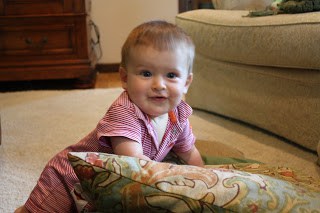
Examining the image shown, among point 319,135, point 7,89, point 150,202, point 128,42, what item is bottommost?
point 7,89

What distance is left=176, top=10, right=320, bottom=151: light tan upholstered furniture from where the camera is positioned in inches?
49.3

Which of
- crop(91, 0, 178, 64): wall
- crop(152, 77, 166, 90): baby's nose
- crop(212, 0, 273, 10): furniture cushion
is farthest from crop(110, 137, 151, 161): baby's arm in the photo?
crop(91, 0, 178, 64): wall

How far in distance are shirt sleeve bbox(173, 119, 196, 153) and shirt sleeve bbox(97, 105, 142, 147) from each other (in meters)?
0.16

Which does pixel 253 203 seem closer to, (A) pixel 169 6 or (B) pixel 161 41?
(B) pixel 161 41

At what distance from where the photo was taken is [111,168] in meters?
0.55

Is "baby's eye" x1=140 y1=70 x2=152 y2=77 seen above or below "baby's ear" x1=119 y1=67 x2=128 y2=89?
above

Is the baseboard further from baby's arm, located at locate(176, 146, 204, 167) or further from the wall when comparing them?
baby's arm, located at locate(176, 146, 204, 167)

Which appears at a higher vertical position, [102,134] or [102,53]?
[102,134]

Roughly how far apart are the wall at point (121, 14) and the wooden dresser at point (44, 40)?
44cm

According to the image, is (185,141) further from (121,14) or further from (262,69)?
(121,14)

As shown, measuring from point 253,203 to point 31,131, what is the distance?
4.07ft

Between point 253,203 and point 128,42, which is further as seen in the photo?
point 128,42

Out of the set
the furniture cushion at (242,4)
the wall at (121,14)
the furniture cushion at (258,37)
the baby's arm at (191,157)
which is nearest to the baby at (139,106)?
the baby's arm at (191,157)

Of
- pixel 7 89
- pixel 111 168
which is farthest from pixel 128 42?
pixel 7 89
